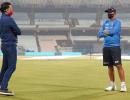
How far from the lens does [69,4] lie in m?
69.3

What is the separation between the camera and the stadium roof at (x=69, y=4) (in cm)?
6850

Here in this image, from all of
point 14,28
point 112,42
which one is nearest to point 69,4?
point 112,42

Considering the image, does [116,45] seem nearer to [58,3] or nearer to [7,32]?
[7,32]

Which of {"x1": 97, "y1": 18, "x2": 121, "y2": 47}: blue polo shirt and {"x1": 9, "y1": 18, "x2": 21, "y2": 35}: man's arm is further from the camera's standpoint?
{"x1": 97, "y1": 18, "x2": 121, "y2": 47}: blue polo shirt

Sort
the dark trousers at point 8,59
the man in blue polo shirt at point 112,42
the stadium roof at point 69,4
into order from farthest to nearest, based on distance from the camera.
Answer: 1. the stadium roof at point 69,4
2. the man in blue polo shirt at point 112,42
3. the dark trousers at point 8,59

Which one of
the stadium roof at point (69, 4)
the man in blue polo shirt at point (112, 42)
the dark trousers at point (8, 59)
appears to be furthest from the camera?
the stadium roof at point (69, 4)

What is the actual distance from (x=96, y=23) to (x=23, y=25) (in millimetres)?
12317

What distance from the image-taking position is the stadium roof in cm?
6850

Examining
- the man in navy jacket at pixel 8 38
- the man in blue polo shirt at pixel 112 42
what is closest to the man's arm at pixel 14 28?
the man in navy jacket at pixel 8 38

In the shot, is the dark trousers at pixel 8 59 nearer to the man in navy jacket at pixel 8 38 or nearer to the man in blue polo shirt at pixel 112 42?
the man in navy jacket at pixel 8 38

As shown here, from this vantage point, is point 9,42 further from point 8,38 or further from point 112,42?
point 112,42

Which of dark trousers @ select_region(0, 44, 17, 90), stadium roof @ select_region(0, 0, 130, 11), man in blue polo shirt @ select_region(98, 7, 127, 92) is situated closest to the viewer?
dark trousers @ select_region(0, 44, 17, 90)

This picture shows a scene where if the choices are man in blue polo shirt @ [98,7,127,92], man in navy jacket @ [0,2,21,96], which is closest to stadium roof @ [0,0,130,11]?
man in blue polo shirt @ [98,7,127,92]

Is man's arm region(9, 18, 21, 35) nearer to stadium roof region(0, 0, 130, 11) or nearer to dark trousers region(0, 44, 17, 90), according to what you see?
dark trousers region(0, 44, 17, 90)
